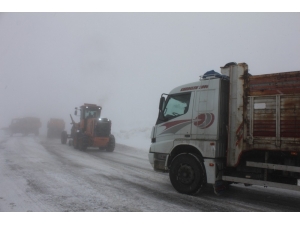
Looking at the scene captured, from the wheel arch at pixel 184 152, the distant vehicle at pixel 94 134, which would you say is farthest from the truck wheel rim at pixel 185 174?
the distant vehicle at pixel 94 134

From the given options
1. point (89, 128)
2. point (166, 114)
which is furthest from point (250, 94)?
point (89, 128)

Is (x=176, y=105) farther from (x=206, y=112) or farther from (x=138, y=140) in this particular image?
(x=138, y=140)

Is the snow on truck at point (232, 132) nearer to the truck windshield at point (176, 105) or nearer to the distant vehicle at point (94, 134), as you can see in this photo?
the truck windshield at point (176, 105)

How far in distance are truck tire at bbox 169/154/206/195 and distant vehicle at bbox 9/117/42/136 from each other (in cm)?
2995

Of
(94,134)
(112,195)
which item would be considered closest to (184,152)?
(112,195)

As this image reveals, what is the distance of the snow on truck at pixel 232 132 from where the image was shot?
4.98m

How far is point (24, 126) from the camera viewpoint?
30.7 meters

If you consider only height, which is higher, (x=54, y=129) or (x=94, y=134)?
(x=54, y=129)

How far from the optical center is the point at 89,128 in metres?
15.7

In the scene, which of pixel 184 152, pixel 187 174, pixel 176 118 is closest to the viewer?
pixel 187 174

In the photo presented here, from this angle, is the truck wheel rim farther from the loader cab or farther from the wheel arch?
the loader cab

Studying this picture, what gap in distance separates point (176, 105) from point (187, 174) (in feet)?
6.56

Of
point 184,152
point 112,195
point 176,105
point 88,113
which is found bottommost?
point 112,195

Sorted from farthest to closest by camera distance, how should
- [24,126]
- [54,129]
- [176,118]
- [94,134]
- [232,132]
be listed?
[24,126]
[54,129]
[94,134]
[176,118]
[232,132]
